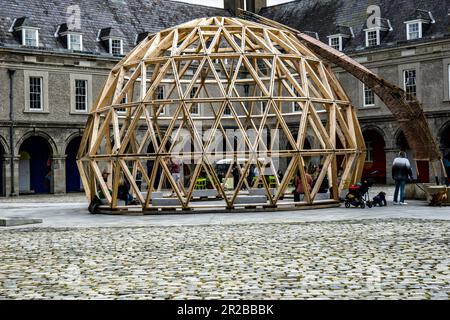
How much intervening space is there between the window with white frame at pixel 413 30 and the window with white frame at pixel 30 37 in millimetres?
21480

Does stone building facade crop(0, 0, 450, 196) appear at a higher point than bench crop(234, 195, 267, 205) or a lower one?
higher

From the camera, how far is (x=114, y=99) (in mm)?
23625

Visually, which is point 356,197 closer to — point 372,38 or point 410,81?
point 410,81

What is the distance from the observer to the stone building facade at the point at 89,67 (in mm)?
43094

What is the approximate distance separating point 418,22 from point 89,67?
63.9 feet

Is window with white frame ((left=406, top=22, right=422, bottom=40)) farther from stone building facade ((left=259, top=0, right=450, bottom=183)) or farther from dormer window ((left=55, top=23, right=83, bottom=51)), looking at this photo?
dormer window ((left=55, top=23, right=83, bottom=51))

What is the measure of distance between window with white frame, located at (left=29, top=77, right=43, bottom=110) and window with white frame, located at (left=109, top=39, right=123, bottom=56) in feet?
16.4

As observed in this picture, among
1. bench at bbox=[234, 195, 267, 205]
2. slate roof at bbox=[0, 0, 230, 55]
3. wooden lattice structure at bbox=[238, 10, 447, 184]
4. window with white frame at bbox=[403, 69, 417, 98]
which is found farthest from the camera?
window with white frame at bbox=[403, 69, 417, 98]

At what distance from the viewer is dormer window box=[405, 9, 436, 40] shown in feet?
144

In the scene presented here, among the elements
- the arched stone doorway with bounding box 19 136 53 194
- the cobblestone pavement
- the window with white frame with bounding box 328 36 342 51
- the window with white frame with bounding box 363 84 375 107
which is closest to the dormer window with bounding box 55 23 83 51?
the arched stone doorway with bounding box 19 136 53 194

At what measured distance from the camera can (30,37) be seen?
43.6m

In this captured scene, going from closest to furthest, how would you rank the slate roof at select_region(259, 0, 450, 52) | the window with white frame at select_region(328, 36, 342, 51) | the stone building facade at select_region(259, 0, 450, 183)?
the stone building facade at select_region(259, 0, 450, 183)
the slate roof at select_region(259, 0, 450, 52)
the window with white frame at select_region(328, 36, 342, 51)
